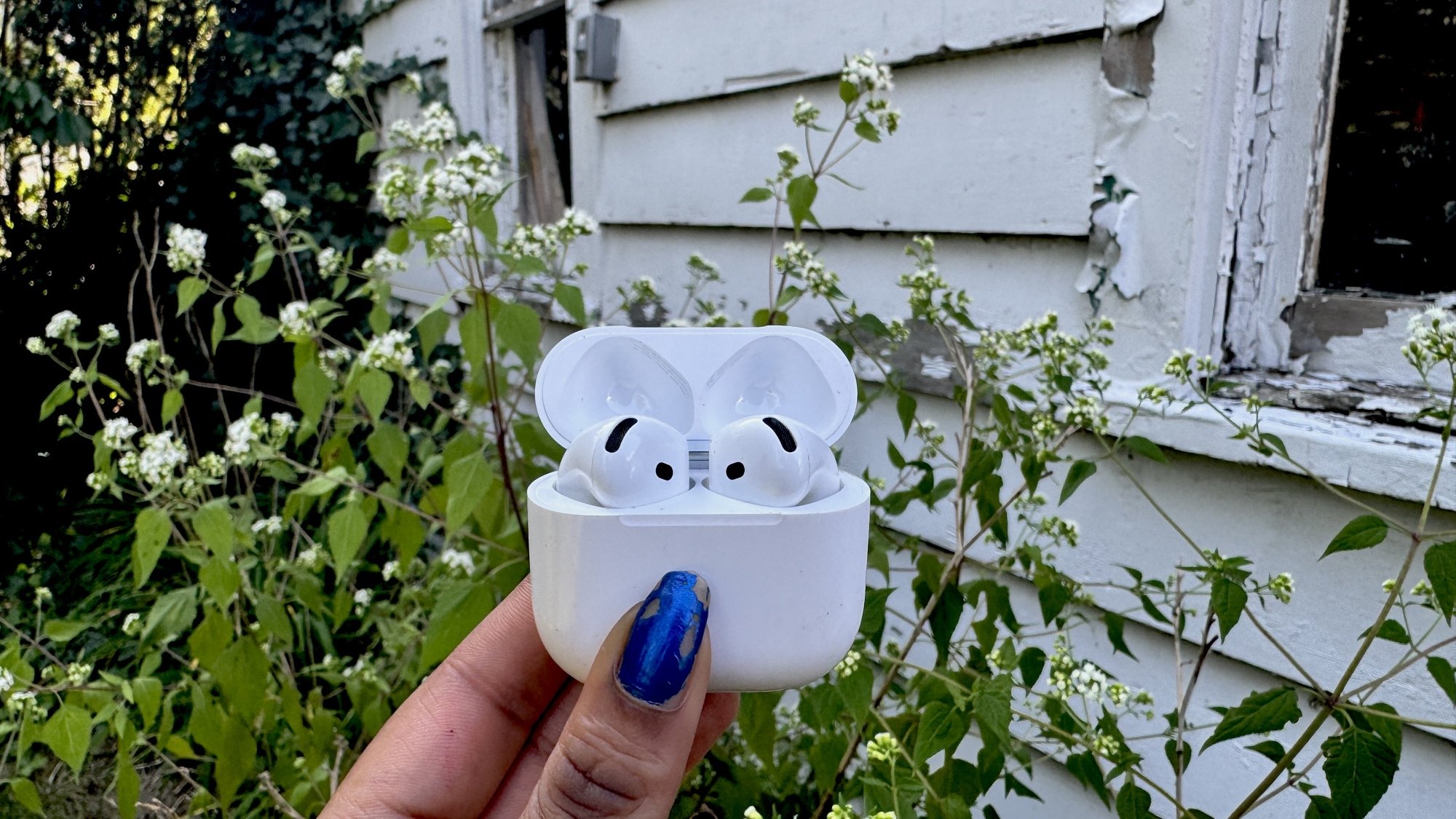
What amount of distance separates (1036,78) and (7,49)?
422 cm

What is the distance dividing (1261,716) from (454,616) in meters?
0.88

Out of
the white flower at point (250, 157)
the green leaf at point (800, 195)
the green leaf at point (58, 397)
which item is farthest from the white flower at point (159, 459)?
the green leaf at point (800, 195)

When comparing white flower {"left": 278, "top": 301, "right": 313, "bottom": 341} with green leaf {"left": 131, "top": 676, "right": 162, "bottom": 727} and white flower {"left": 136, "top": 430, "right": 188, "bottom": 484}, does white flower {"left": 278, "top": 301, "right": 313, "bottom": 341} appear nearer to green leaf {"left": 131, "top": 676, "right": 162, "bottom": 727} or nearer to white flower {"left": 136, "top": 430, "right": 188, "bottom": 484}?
white flower {"left": 136, "top": 430, "right": 188, "bottom": 484}

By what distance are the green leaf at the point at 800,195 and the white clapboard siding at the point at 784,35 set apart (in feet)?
1.18

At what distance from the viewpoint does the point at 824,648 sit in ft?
2.19

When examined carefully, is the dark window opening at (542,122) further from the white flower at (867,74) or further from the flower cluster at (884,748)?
the flower cluster at (884,748)

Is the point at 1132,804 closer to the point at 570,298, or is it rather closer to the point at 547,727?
the point at 547,727

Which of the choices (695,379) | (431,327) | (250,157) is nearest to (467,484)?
(431,327)

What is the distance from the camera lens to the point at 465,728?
1010 mm

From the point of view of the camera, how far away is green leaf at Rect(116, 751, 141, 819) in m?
1.33

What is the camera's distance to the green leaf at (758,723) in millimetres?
1136

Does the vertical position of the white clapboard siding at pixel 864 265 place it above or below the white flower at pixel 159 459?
above

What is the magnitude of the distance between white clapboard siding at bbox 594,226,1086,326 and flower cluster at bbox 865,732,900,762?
0.79 meters

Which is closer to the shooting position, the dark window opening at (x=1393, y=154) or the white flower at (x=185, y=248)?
the dark window opening at (x=1393, y=154)
